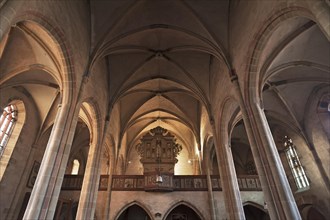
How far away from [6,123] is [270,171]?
14008 mm

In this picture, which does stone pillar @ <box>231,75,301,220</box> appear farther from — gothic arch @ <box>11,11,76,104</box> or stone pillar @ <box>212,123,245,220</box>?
gothic arch @ <box>11,11,76,104</box>

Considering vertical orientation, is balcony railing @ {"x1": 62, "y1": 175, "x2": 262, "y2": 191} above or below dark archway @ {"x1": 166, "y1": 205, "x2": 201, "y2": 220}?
above

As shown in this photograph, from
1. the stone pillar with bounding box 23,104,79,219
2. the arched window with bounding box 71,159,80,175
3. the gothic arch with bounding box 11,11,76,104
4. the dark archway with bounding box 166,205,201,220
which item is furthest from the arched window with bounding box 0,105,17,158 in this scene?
the dark archway with bounding box 166,205,201,220

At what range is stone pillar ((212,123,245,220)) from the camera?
891cm

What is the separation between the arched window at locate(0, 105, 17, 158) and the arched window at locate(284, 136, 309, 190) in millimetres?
18751

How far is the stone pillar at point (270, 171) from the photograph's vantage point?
5.18 meters

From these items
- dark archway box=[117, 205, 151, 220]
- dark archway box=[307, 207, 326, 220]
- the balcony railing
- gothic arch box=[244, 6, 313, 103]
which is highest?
gothic arch box=[244, 6, 313, 103]

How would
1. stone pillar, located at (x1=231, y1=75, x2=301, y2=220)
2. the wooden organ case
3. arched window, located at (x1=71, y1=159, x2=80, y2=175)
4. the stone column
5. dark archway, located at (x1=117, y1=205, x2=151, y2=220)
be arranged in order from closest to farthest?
stone pillar, located at (x1=231, y1=75, x2=301, y2=220), the stone column, dark archway, located at (x1=117, y1=205, x2=151, y2=220), the wooden organ case, arched window, located at (x1=71, y1=159, x2=80, y2=175)

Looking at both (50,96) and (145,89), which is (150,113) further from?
(50,96)

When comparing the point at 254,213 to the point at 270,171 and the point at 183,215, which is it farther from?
the point at 270,171

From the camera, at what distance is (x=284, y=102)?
1242cm

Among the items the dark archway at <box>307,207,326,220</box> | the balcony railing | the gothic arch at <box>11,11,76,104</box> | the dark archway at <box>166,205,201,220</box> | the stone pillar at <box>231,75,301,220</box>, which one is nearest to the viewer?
the stone pillar at <box>231,75,301,220</box>

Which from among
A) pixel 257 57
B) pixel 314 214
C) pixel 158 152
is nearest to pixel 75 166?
pixel 158 152

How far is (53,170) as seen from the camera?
5965mm
